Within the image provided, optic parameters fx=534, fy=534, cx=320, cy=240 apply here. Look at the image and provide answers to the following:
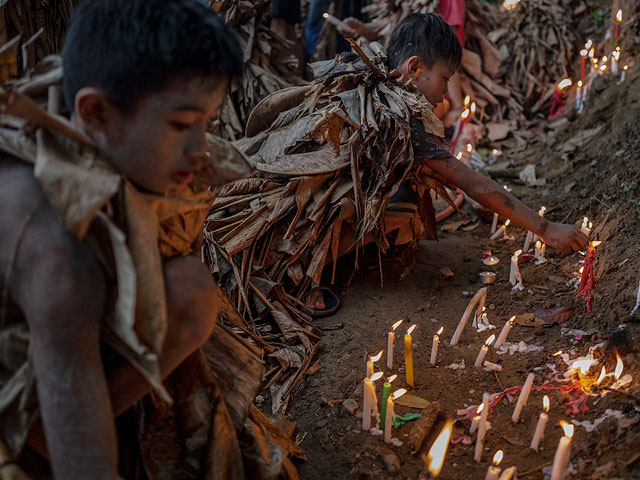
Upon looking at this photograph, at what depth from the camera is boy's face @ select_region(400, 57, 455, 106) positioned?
3352mm

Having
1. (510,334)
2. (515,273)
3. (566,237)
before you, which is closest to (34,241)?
(510,334)

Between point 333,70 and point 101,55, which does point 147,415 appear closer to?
point 101,55

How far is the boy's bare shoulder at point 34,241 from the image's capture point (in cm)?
119

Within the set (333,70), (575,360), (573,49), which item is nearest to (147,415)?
(575,360)

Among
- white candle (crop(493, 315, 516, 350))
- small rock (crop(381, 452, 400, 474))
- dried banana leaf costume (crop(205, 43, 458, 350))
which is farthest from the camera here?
dried banana leaf costume (crop(205, 43, 458, 350))

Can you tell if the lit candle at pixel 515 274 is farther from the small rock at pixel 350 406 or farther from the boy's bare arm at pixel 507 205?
the small rock at pixel 350 406

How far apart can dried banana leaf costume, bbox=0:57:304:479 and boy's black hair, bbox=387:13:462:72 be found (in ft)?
6.94

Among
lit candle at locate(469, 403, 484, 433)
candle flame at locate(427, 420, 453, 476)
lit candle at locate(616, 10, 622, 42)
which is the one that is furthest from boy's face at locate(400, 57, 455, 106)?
lit candle at locate(616, 10, 622, 42)

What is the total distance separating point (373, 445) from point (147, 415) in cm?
91

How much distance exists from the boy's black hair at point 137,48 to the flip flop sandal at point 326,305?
2.00 m

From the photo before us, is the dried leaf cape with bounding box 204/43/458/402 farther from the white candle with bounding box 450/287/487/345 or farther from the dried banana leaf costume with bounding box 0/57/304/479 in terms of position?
the dried banana leaf costume with bounding box 0/57/304/479

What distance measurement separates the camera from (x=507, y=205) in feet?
9.78

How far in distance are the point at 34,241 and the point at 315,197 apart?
2.02 metres

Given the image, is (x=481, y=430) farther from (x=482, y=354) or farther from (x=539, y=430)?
(x=482, y=354)
